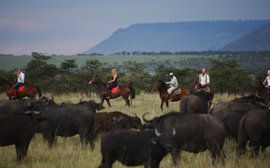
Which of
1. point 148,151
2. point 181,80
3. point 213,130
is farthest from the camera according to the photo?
point 181,80

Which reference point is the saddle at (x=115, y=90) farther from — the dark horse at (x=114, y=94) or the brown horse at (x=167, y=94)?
the brown horse at (x=167, y=94)

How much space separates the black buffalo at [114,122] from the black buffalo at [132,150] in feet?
11.1

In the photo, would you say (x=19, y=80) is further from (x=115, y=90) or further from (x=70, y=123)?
(x=70, y=123)

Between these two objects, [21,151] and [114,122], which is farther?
[114,122]

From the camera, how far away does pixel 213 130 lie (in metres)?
9.38

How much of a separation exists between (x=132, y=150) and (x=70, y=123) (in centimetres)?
378

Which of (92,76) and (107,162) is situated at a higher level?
(107,162)

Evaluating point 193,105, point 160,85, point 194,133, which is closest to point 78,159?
point 194,133

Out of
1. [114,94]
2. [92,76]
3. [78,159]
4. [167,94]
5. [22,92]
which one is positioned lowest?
[92,76]

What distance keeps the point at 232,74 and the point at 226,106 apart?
40301 millimetres

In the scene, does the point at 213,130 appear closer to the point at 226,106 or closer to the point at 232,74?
the point at 226,106

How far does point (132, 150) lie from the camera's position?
822cm

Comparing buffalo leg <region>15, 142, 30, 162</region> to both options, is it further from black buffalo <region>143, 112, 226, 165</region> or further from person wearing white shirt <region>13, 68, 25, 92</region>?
person wearing white shirt <region>13, 68, 25, 92</region>

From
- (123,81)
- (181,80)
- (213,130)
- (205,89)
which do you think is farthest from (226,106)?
(181,80)
